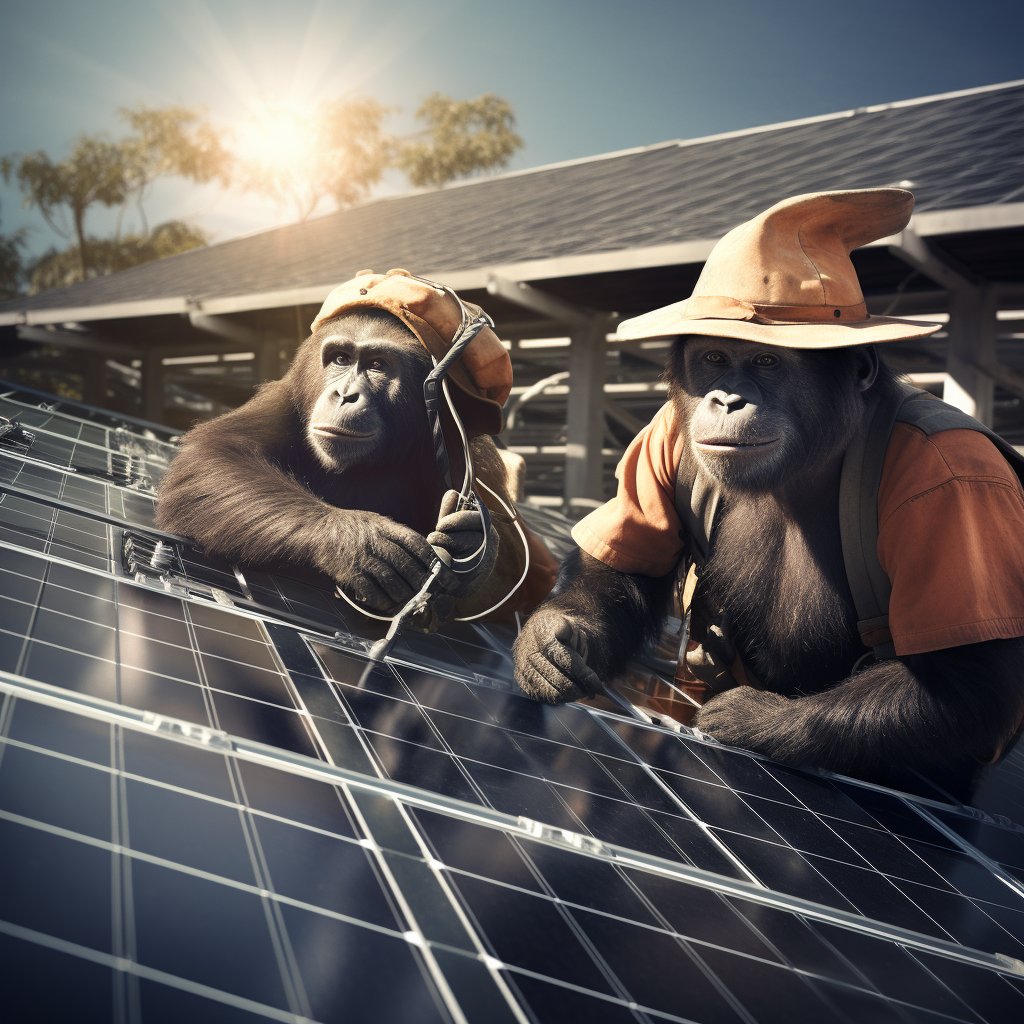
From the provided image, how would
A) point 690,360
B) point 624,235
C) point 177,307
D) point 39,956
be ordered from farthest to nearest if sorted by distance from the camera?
1. point 177,307
2. point 624,235
3. point 690,360
4. point 39,956

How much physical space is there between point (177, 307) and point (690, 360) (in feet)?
26.7

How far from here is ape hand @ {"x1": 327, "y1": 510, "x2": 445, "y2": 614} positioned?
8.52 feet

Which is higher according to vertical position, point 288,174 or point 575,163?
Answer: point 288,174

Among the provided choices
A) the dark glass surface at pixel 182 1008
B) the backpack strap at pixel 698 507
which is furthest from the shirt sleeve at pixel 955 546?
the dark glass surface at pixel 182 1008

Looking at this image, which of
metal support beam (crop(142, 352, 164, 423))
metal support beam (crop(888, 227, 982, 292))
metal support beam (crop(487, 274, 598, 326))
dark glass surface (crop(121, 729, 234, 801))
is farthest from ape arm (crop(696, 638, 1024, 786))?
metal support beam (crop(142, 352, 164, 423))

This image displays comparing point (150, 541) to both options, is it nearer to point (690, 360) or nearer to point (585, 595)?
point (585, 595)

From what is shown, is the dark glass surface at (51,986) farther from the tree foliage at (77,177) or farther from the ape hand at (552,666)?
the tree foliage at (77,177)

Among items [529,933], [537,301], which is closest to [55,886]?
[529,933]

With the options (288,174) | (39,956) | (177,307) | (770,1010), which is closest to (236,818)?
(39,956)

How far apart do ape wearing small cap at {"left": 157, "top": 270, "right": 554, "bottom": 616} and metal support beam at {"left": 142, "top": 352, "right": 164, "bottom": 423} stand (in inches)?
422

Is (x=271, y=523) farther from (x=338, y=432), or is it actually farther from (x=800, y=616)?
(x=800, y=616)

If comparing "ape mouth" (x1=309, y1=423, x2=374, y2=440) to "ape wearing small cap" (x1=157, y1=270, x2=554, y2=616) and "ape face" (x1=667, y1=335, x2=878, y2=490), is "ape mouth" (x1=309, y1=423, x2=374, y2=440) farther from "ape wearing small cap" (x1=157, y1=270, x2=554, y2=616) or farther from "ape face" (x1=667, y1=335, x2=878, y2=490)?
"ape face" (x1=667, y1=335, x2=878, y2=490)

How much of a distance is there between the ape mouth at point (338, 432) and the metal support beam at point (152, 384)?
11190 mm

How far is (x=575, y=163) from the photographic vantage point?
527 inches
